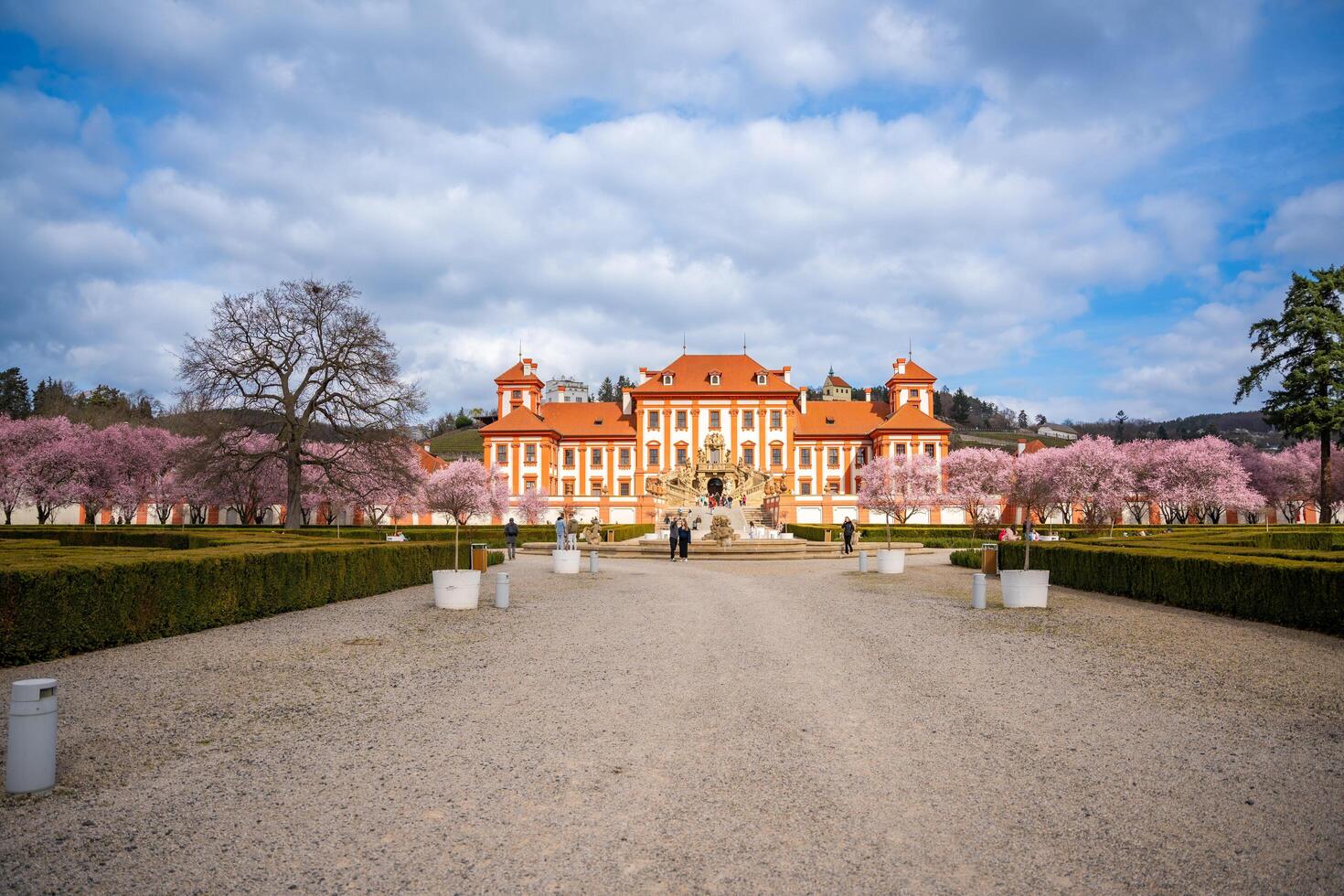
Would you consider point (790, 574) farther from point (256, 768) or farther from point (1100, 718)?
point (256, 768)

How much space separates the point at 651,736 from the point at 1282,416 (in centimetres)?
4998

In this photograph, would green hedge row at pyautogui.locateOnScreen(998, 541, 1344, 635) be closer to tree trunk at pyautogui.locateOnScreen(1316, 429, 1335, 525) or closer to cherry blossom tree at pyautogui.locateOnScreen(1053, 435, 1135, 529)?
cherry blossom tree at pyautogui.locateOnScreen(1053, 435, 1135, 529)

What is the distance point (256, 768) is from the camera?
6.09 meters

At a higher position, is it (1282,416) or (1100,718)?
(1282,416)

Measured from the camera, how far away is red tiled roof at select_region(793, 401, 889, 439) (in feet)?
228

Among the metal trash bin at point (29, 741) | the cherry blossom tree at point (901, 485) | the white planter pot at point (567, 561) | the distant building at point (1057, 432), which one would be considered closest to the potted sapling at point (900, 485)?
the cherry blossom tree at point (901, 485)

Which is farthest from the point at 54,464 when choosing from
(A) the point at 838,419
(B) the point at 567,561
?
(A) the point at 838,419

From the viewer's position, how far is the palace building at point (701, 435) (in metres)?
65.4

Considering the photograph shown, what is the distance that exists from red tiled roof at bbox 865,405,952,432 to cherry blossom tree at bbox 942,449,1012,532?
7.73 m

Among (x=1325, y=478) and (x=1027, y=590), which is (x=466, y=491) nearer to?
(x=1027, y=590)

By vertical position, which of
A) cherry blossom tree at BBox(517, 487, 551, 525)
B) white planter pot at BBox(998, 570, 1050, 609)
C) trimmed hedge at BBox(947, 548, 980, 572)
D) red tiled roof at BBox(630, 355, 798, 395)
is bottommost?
trimmed hedge at BBox(947, 548, 980, 572)

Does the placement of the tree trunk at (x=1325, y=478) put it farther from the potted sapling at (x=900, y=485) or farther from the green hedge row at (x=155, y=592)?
the green hedge row at (x=155, y=592)

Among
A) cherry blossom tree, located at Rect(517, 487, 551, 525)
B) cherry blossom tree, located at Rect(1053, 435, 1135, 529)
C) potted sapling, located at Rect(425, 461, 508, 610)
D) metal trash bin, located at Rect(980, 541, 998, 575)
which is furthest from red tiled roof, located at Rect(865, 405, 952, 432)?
metal trash bin, located at Rect(980, 541, 998, 575)

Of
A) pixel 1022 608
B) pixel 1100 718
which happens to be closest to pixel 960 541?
pixel 1022 608
